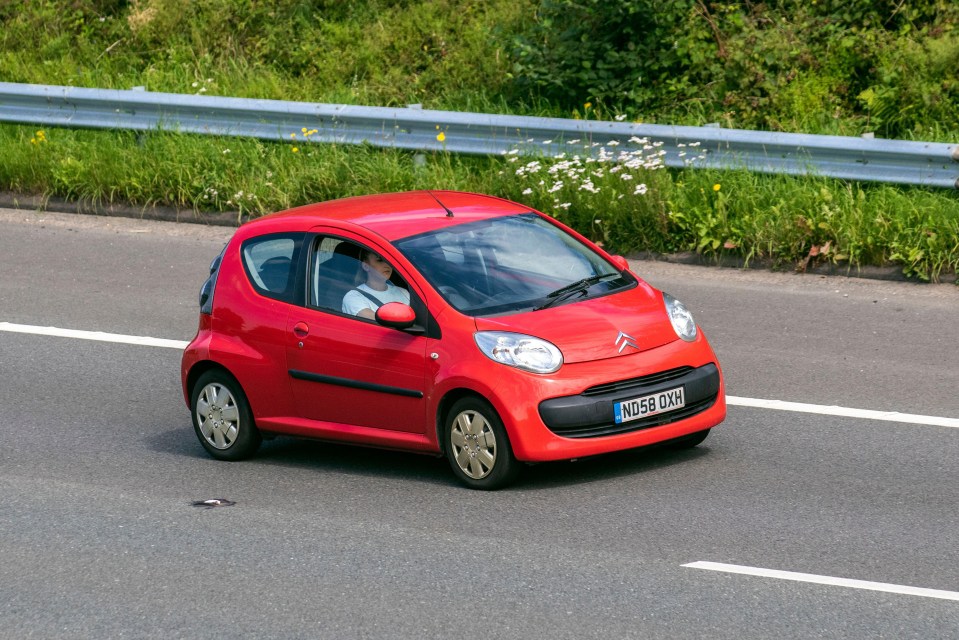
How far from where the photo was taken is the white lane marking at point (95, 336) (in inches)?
442

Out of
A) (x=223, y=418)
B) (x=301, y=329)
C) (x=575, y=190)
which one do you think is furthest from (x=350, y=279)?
(x=575, y=190)

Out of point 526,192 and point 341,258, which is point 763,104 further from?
point 341,258

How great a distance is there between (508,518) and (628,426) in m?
0.81

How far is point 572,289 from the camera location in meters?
8.37

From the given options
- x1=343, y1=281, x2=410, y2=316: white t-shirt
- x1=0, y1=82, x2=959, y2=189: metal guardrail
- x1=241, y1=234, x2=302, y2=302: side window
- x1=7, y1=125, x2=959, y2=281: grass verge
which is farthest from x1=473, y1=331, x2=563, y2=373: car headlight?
x1=0, y1=82, x2=959, y2=189: metal guardrail

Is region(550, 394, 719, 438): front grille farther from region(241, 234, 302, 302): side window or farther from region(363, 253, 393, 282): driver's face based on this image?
region(241, 234, 302, 302): side window

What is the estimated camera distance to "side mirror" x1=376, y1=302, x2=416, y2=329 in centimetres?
795

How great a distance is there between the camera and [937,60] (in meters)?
14.0

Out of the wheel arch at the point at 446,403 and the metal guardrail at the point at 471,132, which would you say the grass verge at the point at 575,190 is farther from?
the wheel arch at the point at 446,403

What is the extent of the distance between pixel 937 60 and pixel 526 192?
13.2ft

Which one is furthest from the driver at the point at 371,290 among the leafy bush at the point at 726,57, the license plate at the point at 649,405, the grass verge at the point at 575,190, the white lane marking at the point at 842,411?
the leafy bush at the point at 726,57

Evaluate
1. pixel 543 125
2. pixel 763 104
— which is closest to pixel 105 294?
pixel 543 125

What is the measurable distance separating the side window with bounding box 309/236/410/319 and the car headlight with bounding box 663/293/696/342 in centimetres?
141

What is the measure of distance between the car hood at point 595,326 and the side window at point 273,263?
4.42 ft
